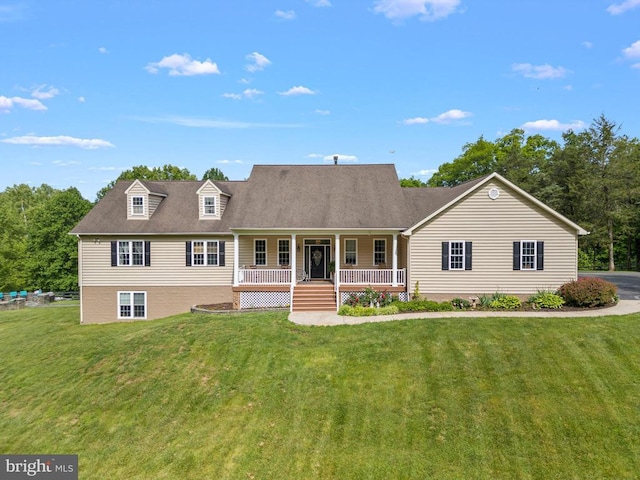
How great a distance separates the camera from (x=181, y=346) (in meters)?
14.4

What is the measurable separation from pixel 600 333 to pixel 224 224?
1761cm

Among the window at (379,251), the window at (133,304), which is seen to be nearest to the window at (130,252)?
the window at (133,304)

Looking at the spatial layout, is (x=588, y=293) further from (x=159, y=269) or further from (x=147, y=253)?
(x=147, y=253)

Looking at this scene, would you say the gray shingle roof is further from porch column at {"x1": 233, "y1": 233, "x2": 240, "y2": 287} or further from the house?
porch column at {"x1": 233, "y1": 233, "x2": 240, "y2": 287}

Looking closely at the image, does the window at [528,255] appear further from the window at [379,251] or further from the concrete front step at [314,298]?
the concrete front step at [314,298]

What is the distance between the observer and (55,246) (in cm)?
4241

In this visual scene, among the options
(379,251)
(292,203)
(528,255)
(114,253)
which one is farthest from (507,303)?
(114,253)

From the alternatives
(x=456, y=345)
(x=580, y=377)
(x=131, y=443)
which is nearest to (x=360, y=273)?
(x=456, y=345)

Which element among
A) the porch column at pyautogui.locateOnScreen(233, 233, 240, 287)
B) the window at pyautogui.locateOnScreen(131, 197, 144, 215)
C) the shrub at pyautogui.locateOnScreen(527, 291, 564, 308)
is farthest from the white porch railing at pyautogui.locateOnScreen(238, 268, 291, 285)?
the shrub at pyautogui.locateOnScreen(527, 291, 564, 308)

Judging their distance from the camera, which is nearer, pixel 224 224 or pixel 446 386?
pixel 446 386

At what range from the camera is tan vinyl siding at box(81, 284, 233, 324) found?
21.5 m

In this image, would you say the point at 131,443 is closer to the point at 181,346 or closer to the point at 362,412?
the point at 181,346

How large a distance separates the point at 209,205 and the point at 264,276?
545cm

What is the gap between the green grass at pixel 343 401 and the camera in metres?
8.81
